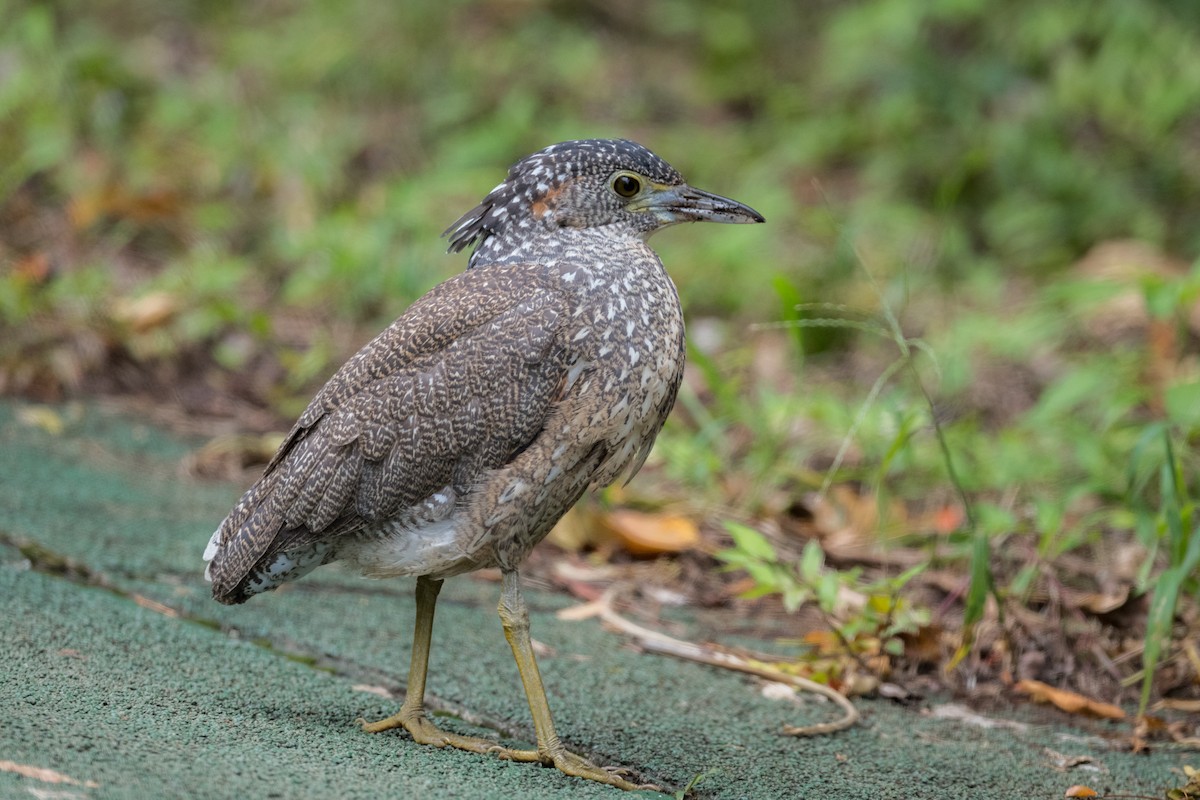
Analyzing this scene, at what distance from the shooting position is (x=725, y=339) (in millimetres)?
8227

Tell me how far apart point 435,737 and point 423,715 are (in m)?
0.12

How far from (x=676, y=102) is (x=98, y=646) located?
9.10 meters

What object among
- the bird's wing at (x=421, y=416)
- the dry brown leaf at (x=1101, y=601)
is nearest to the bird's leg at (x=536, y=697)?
the bird's wing at (x=421, y=416)

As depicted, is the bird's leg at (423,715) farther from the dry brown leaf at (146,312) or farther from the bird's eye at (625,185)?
the dry brown leaf at (146,312)

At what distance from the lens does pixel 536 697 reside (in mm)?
3459

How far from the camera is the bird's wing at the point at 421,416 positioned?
11.4 ft

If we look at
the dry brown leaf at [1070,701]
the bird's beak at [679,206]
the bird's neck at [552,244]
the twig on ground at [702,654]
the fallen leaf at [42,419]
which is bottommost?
the dry brown leaf at [1070,701]

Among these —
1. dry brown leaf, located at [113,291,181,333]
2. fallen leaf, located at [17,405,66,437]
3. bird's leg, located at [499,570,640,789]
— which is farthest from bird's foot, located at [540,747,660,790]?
dry brown leaf, located at [113,291,181,333]

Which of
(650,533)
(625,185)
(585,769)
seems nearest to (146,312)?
(650,533)

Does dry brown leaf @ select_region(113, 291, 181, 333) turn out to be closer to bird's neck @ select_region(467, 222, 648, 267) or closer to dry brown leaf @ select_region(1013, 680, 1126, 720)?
bird's neck @ select_region(467, 222, 648, 267)

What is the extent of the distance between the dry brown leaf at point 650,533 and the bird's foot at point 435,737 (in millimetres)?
1838

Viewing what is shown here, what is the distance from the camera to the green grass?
6.23 m

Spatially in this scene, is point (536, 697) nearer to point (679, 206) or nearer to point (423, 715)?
point (423, 715)

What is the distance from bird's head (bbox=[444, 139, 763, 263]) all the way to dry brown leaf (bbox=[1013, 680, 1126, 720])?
1.81 metres
